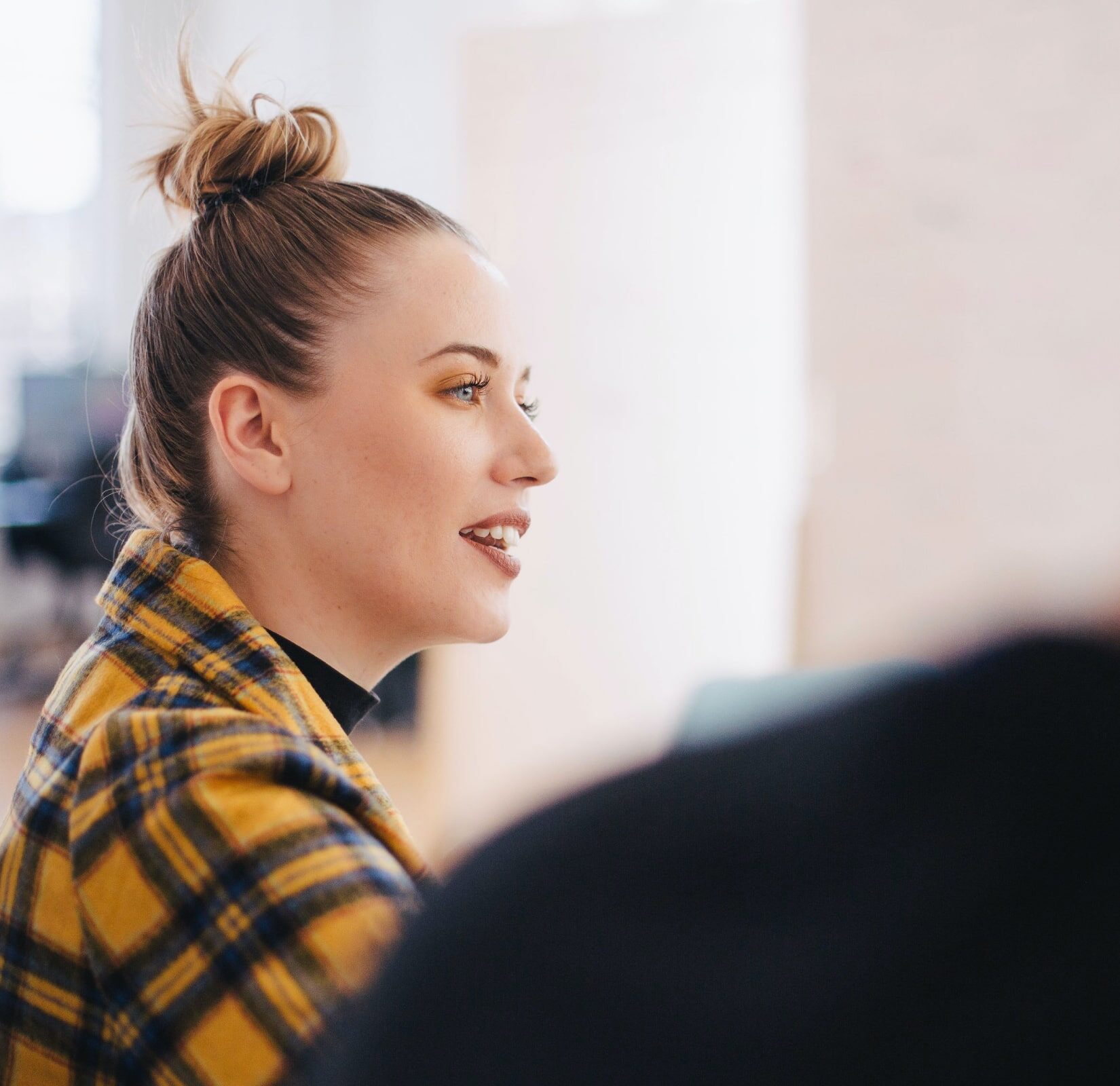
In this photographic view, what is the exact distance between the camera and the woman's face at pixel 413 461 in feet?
3.41

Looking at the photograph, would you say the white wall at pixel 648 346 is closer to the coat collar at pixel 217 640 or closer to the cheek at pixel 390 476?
the cheek at pixel 390 476

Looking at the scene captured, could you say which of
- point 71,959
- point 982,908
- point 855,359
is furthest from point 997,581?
point 982,908

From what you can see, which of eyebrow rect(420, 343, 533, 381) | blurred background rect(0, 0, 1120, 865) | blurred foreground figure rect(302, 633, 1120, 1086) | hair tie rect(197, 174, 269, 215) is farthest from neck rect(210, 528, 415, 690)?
blurred background rect(0, 0, 1120, 865)

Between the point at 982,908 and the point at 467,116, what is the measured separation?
332 centimetres

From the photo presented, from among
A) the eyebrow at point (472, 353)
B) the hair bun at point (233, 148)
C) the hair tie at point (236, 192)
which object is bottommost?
the eyebrow at point (472, 353)

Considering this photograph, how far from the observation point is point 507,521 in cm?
111

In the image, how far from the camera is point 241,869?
64 cm

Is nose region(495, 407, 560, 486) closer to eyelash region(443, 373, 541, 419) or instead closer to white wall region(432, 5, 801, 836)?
eyelash region(443, 373, 541, 419)

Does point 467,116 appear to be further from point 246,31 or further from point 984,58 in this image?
point 246,31

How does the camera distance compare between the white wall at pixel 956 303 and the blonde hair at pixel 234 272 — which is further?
the white wall at pixel 956 303

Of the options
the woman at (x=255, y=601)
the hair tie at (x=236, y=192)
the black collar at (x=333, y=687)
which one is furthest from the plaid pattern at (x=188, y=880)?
the hair tie at (x=236, y=192)

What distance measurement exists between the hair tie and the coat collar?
38 cm

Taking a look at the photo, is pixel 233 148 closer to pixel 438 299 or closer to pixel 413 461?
pixel 438 299

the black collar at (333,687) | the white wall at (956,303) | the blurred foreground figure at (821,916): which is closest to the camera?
the blurred foreground figure at (821,916)
